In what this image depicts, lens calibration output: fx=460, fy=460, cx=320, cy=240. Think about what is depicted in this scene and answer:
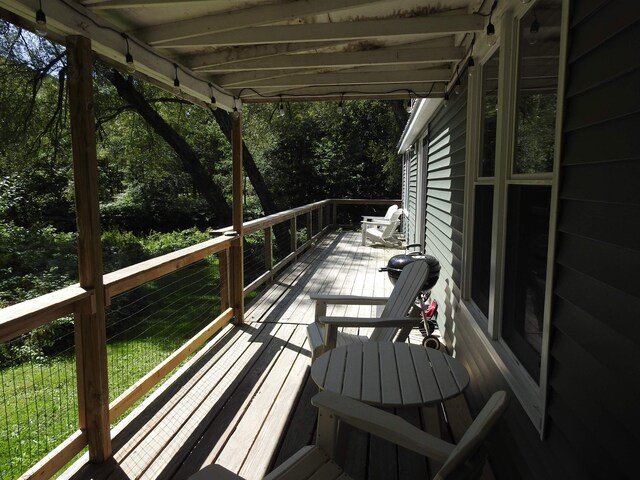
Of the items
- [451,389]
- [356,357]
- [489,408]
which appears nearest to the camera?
[489,408]

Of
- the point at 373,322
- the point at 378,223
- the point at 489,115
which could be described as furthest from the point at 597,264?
the point at 378,223

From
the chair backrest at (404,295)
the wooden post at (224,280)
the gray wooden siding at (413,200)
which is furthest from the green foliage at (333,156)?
the chair backrest at (404,295)

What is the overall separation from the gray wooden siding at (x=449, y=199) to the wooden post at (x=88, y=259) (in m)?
2.34

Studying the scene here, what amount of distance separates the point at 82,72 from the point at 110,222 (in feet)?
58.3

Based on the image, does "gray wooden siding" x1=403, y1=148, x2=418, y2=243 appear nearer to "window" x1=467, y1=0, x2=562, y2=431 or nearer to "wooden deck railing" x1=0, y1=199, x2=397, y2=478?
"wooden deck railing" x1=0, y1=199, x2=397, y2=478

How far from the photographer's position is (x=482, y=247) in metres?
2.72

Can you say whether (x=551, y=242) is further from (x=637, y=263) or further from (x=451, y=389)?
(x=451, y=389)

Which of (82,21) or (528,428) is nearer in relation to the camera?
(528,428)

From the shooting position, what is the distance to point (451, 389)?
6.10 feet

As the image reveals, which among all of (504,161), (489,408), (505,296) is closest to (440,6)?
(504,161)

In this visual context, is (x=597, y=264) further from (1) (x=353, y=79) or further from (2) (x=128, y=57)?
(1) (x=353, y=79)

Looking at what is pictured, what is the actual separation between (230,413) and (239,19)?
2.21 m

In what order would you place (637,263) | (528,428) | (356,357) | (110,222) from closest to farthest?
(637,263), (528,428), (356,357), (110,222)

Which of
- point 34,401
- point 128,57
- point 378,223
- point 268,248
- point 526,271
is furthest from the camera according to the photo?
point 378,223
